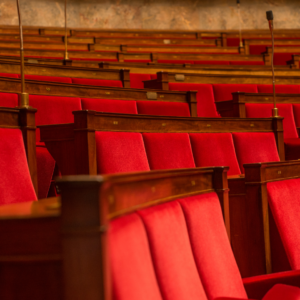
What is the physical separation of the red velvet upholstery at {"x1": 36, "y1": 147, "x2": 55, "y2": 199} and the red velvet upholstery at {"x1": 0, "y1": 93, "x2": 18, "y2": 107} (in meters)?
0.09

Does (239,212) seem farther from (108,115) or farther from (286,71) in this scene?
(286,71)

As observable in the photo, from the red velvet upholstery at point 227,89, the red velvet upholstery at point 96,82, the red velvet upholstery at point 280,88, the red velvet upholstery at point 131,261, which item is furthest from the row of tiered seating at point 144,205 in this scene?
the red velvet upholstery at point 280,88

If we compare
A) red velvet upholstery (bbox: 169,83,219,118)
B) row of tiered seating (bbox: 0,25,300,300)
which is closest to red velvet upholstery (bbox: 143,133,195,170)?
row of tiered seating (bbox: 0,25,300,300)

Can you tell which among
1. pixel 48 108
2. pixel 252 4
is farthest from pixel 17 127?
pixel 252 4

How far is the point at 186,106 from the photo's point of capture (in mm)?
897

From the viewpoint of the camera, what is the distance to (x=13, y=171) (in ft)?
1.40

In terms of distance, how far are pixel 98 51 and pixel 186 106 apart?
30.1 inches

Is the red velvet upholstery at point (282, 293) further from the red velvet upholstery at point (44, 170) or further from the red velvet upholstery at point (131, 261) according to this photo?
the red velvet upholstery at point (44, 170)

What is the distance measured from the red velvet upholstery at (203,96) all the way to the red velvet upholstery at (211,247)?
72 cm

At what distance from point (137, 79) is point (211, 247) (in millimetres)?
894

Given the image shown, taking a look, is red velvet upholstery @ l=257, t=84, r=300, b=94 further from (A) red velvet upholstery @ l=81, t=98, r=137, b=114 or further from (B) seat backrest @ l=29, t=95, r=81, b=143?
(B) seat backrest @ l=29, t=95, r=81, b=143

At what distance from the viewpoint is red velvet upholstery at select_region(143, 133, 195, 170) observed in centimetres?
61

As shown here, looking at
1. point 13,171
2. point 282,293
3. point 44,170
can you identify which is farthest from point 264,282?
point 44,170

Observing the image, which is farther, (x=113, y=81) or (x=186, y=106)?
(x=113, y=81)
